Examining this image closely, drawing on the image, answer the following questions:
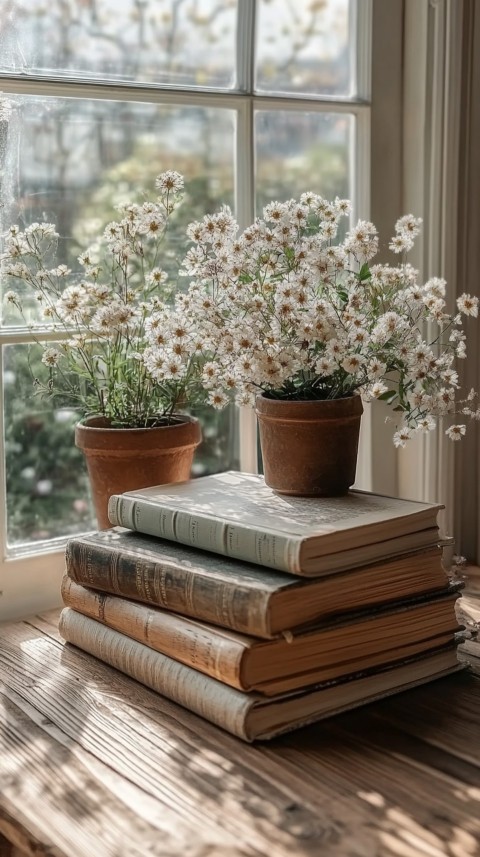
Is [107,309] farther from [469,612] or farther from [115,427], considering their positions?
[469,612]

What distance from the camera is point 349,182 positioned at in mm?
1782

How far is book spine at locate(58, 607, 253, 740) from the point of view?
108 centimetres

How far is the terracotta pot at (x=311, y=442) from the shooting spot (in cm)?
126

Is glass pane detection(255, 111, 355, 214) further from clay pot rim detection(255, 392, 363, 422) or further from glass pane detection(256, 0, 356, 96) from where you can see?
clay pot rim detection(255, 392, 363, 422)

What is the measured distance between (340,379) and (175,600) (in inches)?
13.7

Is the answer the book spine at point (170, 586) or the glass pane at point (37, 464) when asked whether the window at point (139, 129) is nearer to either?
the glass pane at point (37, 464)

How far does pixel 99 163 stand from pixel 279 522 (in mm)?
678

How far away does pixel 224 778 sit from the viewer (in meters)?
1.00

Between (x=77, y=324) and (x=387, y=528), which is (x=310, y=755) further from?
(x=77, y=324)

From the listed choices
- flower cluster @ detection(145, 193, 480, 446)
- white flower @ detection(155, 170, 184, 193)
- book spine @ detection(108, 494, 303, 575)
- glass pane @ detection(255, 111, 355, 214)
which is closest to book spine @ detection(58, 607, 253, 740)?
book spine @ detection(108, 494, 303, 575)

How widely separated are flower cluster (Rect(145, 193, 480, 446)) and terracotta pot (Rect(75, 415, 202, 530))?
112 mm

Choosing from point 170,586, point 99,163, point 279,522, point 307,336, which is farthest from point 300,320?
point 99,163

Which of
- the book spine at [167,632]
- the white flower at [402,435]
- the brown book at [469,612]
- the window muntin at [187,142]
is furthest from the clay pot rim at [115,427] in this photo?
the brown book at [469,612]

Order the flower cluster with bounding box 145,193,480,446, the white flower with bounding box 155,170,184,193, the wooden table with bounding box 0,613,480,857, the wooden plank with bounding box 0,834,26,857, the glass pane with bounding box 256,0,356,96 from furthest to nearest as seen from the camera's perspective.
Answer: the glass pane with bounding box 256,0,356,96 < the white flower with bounding box 155,170,184,193 < the flower cluster with bounding box 145,193,480,446 < the wooden plank with bounding box 0,834,26,857 < the wooden table with bounding box 0,613,480,857
